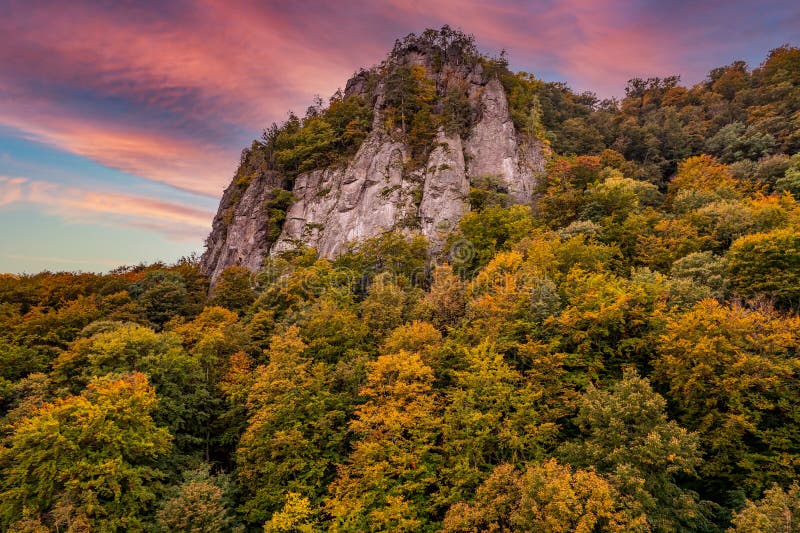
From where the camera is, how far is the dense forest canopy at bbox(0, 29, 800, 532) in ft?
58.6

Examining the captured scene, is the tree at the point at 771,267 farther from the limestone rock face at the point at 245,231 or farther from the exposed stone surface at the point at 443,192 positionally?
the limestone rock face at the point at 245,231

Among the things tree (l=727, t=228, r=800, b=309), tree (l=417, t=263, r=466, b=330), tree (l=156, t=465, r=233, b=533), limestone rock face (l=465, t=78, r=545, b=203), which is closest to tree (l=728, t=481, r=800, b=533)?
tree (l=727, t=228, r=800, b=309)

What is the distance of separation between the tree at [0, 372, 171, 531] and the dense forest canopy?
135 millimetres

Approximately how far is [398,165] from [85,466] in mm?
47413

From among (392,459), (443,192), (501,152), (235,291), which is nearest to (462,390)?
(392,459)

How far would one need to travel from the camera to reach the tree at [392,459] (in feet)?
66.3

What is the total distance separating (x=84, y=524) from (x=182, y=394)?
1030cm

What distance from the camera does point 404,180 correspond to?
55.5 metres

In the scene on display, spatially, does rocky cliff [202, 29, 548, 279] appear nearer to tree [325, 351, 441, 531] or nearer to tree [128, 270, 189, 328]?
tree [128, 270, 189, 328]

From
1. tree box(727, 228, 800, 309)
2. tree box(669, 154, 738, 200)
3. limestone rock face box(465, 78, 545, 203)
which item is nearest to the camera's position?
tree box(727, 228, 800, 309)

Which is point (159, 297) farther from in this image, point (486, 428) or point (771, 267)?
point (771, 267)

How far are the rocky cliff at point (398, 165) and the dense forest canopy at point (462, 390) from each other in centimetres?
890

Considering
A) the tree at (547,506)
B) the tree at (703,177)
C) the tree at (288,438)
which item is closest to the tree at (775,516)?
the tree at (547,506)

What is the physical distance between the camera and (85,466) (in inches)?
807
